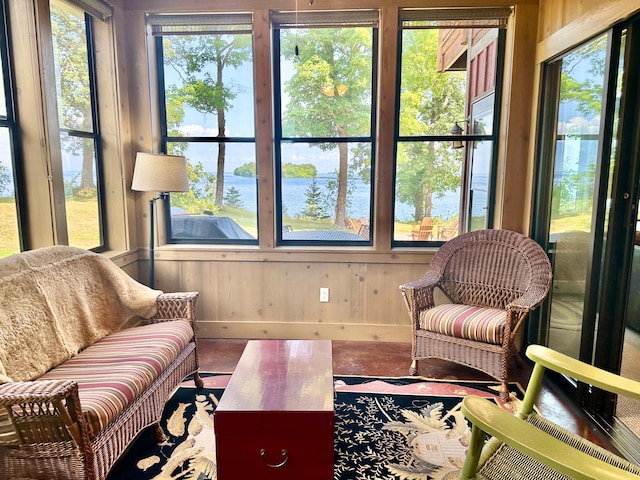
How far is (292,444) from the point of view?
1536 millimetres

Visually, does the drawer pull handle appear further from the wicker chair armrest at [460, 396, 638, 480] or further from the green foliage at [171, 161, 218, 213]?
the green foliage at [171, 161, 218, 213]

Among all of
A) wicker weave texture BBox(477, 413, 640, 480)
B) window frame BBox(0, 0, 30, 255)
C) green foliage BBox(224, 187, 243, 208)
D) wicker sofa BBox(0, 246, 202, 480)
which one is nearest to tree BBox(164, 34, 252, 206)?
green foliage BBox(224, 187, 243, 208)

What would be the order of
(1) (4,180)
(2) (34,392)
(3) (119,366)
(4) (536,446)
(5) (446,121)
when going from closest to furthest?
(4) (536,446)
(2) (34,392)
(3) (119,366)
(1) (4,180)
(5) (446,121)

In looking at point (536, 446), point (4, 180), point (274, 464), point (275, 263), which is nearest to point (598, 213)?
point (536, 446)

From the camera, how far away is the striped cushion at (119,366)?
1636 mm

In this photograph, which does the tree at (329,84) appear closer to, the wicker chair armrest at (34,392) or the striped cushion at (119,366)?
the striped cushion at (119,366)

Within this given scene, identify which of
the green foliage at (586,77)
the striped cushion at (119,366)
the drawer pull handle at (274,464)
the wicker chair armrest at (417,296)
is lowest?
the drawer pull handle at (274,464)

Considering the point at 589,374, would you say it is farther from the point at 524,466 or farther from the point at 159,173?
the point at 159,173

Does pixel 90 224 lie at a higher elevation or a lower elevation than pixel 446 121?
Result: lower

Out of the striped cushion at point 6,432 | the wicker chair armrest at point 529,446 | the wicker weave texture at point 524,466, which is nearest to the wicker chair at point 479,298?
the wicker weave texture at point 524,466

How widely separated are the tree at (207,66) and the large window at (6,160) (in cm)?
119

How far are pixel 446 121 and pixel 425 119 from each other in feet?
0.53

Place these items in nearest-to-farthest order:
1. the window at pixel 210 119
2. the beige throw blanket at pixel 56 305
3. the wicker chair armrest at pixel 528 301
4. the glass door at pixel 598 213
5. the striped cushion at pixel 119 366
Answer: the striped cushion at pixel 119 366, the beige throw blanket at pixel 56 305, the glass door at pixel 598 213, the wicker chair armrest at pixel 528 301, the window at pixel 210 119

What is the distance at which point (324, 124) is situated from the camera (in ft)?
10.7
